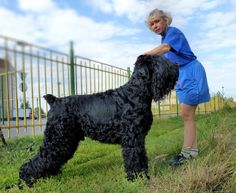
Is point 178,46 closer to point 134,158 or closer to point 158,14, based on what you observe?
point 158,14

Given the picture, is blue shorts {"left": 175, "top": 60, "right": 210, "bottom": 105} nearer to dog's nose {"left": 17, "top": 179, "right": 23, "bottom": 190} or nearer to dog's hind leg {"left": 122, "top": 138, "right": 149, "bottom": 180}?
dog's hind leg {"left": 122, "top": 138, "right": 149, "bottom": 180}

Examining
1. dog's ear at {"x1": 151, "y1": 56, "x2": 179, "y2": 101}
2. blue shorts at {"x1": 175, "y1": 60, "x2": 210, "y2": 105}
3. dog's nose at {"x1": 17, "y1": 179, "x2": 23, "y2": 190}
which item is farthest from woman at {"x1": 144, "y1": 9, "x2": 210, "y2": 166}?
dog's nose at {"x1": 17, "y1": 179, "x2": 23, "y2": 190}

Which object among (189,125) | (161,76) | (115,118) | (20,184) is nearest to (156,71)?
(161,76)

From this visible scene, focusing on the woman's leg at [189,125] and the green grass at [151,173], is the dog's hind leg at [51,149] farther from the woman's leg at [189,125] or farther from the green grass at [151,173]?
the woman's leg at [189,125]

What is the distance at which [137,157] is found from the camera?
4.44 m

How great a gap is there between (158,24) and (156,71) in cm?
112

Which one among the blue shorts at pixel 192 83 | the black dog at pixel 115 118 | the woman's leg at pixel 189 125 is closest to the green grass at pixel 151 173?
the black dog at pixel 115 118

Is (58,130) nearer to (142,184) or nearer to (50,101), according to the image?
(50,101)

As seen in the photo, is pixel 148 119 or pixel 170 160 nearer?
pixel 148 119

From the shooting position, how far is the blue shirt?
16.9ft

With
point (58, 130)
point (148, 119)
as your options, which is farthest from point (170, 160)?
point (58, 130)

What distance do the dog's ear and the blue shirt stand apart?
0.61 meters

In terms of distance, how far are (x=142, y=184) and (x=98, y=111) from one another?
3.36 ft

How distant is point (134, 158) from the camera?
4.43 meters
